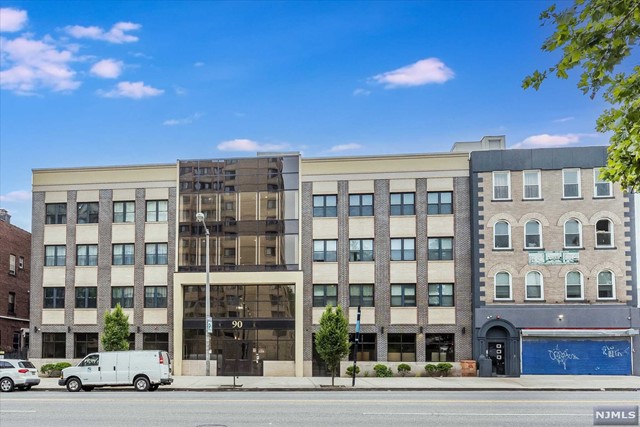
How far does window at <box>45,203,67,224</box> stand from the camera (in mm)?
43469

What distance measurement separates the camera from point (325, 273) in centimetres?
4072

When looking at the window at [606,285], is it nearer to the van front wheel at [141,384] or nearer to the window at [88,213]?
the van front wheel at [141,384]

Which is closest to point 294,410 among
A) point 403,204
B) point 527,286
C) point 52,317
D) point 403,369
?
point 403,369

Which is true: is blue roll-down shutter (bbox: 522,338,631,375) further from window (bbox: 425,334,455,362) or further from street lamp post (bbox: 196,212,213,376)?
street lamp post (bbox: 196,212,213,376)

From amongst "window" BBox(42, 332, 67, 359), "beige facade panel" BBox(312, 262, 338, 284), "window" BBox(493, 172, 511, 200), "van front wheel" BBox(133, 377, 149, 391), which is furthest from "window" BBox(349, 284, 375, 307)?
"window" BBox(42, 332, 67, 359)

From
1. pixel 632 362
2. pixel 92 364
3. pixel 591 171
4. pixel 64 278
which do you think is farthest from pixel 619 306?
pixel 64 278

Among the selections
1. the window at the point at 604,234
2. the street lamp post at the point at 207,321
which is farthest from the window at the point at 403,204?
the street lamp post at the point at 207,321

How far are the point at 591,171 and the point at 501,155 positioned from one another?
511cm

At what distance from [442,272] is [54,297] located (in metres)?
24.4

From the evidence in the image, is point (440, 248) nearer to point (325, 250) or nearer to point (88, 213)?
point (325, 250)

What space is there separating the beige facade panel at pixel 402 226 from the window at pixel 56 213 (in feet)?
68.5

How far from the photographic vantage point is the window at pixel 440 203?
132 feet

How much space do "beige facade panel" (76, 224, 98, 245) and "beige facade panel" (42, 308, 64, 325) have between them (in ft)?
15.1

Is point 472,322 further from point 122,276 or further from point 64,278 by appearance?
point 64,278
